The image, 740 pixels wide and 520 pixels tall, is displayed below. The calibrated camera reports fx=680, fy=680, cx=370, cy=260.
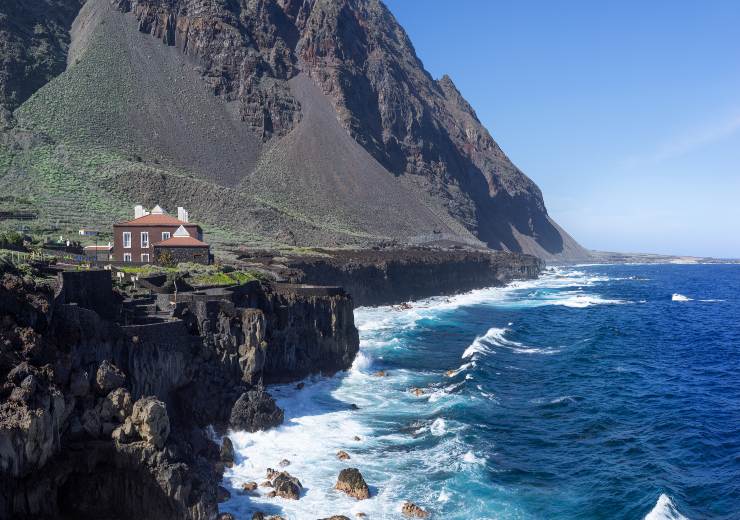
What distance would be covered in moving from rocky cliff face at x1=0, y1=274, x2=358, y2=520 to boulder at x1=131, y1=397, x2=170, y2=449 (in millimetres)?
31

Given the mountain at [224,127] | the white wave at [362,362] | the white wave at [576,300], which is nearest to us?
the white wave at [362,362]

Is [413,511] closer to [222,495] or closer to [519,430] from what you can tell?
[222,495]

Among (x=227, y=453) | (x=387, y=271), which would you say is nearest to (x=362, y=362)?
(x=227, y=453)

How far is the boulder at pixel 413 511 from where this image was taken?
79.6ft

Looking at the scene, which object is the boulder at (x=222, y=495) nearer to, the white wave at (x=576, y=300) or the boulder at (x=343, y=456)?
the boulder at (x=343, y=456)

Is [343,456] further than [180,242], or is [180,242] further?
[180,242]

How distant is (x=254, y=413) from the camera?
32406 mm

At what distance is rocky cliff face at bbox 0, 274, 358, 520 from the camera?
1834 centimetres

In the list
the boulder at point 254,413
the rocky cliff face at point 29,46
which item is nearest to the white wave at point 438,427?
the boulder at point 254,413

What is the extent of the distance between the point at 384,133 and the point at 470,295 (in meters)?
84.0

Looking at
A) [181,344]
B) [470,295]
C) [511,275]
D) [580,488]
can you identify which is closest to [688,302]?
[470,295]

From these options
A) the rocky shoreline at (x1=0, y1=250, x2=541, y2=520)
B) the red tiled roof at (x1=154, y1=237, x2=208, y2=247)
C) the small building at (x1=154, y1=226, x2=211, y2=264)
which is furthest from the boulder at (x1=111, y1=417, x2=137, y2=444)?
the red tiled roof at (x1=154, y1=237, x2=208, y2=247)

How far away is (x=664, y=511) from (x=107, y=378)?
2016 centimetres

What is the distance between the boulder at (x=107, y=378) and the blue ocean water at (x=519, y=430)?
5.91 metres
